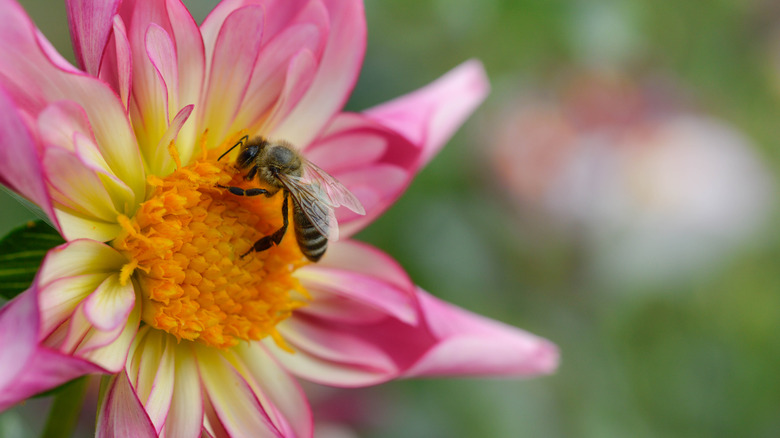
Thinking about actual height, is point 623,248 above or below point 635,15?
below

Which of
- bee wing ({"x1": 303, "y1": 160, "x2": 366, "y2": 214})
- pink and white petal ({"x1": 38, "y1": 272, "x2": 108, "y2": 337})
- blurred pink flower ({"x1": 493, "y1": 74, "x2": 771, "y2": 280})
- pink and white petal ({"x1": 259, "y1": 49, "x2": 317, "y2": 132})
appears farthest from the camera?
blurred pink flower ({"x1": 493, "y1": 74, "x2": 771, "y2": 280})

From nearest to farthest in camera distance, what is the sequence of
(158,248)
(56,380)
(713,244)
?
(56,380) < (158,248) < (713,244)

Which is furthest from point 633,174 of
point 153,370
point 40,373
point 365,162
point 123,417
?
point 40,373

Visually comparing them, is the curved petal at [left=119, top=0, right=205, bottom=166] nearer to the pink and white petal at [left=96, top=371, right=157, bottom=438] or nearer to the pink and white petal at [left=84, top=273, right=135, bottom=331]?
the pink and white petal at [left=84, top=273, right=135, bottom=331]

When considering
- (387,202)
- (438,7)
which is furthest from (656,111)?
(387,202)

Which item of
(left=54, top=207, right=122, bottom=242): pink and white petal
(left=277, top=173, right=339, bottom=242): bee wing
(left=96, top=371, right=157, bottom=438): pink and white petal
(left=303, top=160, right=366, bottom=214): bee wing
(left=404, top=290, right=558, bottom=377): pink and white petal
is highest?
(left=303, top=160, right=366, bottom=214): bee wing

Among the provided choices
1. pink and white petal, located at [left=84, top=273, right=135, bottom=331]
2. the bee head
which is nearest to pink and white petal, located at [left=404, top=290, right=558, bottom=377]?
the bee head

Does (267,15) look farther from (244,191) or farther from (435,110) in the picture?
(435,110)

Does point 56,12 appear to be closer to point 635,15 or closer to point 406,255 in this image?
point 406,255

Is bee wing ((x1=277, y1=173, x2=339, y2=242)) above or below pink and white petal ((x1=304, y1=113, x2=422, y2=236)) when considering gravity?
below
